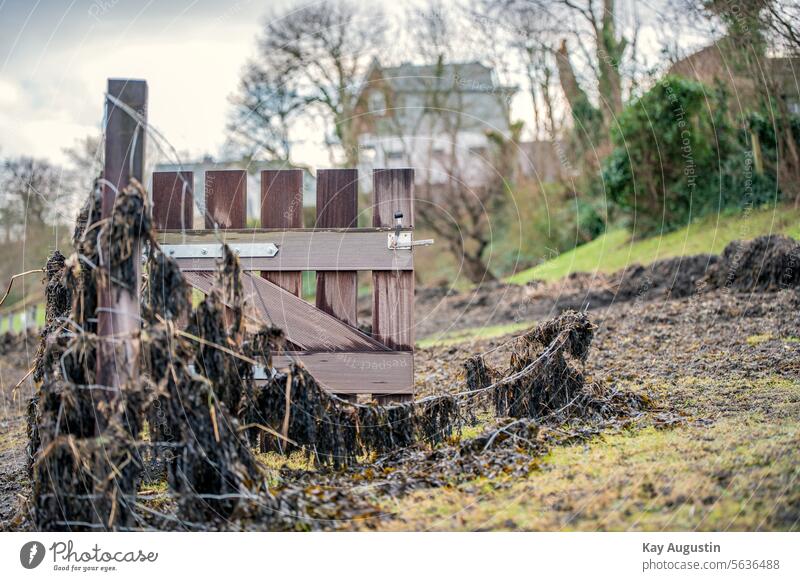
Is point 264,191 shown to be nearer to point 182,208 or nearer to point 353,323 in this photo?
point 182,208

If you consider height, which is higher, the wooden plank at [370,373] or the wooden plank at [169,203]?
the wooden plank at [169,203]

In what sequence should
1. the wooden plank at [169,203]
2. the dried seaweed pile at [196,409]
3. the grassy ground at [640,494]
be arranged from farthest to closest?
the wooden plank at [169,203]
the grassy ground at [640,494]
the dried seaweed pile at [196,409]

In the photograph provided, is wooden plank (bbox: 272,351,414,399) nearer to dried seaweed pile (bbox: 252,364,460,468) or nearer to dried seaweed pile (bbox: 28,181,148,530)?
dried seaweed pile (bbox: 252,364,460,468)

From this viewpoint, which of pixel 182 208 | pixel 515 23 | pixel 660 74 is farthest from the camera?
pixel 515 23

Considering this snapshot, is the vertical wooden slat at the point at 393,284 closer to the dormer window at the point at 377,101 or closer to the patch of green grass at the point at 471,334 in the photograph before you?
the patch of green grass at the point at 471,334

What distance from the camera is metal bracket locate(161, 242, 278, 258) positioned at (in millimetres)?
5574

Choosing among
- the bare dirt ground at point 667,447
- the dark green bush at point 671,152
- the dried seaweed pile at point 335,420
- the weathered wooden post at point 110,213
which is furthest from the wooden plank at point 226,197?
the dark green bush at point 671,152

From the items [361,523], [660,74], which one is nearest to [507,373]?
[361,523]

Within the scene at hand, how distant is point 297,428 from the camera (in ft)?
15.0

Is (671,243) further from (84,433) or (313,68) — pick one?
(84,433)

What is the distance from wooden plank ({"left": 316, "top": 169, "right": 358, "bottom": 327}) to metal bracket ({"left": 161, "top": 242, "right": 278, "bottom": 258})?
0.40 m

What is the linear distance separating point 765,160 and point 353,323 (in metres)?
10.9

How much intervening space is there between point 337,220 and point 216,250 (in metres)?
0.91

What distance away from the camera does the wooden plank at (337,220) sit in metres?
5.52
